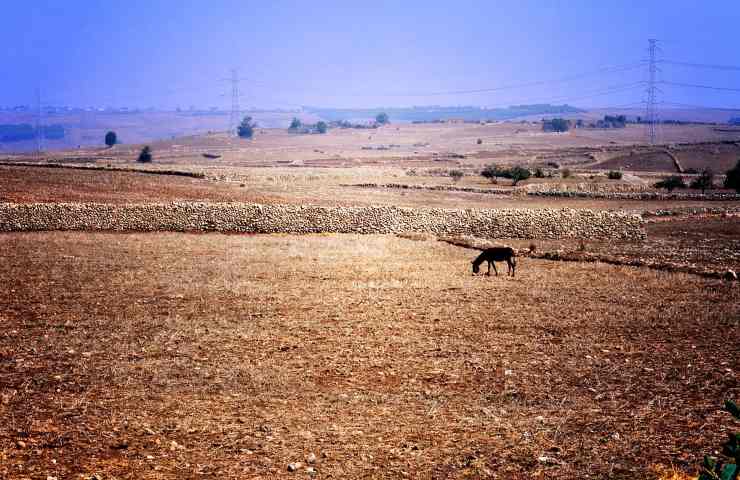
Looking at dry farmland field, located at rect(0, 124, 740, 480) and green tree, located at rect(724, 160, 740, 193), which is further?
green tree, located at rect(724, 160, 740, 193)

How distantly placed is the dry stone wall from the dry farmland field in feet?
19.4

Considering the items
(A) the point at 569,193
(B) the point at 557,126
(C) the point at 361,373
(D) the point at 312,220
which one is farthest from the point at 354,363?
(B) the point at 557,126

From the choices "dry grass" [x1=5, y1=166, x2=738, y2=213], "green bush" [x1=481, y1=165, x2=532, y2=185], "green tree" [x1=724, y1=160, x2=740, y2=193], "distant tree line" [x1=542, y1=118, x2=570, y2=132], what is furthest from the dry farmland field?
"distant tree line" [x1=542, y1=118, x2=570, y2=132]

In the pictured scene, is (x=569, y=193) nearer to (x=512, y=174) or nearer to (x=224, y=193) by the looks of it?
(x=512, y=174)

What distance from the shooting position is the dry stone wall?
108ft

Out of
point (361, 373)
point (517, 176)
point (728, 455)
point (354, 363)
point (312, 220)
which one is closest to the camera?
point (728, 455)

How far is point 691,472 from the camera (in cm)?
782

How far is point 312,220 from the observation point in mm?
34938

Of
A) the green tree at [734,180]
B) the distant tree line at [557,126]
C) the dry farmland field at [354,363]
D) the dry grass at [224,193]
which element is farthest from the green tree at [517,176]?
the distant tree line at [557,126]

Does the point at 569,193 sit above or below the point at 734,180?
below

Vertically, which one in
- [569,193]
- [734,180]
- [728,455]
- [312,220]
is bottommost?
[312,220]

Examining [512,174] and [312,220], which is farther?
[512,174]

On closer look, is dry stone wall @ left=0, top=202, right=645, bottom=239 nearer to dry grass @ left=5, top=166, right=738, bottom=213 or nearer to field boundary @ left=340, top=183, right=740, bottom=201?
dry grass @ left=5, top=166, right=738, bottom=213

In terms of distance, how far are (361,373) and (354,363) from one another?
0.57 m
